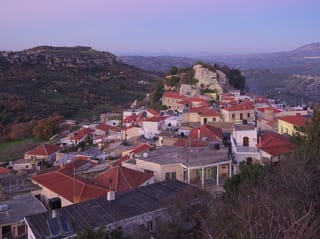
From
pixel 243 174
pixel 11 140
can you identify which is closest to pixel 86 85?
pixel 11 140

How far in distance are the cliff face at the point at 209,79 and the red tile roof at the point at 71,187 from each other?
34.5 meters

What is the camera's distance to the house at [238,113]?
36656 mm

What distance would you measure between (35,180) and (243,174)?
10888mm

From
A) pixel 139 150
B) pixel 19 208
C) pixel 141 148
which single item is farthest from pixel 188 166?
pixel 19 208

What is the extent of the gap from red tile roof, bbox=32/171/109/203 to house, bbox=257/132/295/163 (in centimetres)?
913

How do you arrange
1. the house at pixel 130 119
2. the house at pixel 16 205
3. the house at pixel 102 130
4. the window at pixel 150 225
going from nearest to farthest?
the window at pixel 150 225
the house at pixel 16 205
the house at pixel 102 130
the house at pixel 130 119

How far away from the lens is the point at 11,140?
167 feet

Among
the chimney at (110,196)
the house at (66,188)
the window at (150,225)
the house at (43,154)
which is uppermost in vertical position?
the chimney at (110,196)

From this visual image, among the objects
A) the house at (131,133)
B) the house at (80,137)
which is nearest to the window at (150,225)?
the house at (131,133)

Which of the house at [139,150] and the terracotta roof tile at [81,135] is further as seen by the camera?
the terracotta roof tile at [81,135]

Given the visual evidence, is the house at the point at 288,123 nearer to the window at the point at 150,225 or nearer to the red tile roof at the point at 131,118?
the red tile roof at the point at 131,118

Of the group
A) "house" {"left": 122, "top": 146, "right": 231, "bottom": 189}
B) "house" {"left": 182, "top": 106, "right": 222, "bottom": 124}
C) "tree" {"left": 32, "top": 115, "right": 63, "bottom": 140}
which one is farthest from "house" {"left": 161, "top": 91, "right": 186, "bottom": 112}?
"house" {"left": 122, "top": 146, "right": 231, "bottom": 189}

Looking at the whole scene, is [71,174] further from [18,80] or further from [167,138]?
[18,80]

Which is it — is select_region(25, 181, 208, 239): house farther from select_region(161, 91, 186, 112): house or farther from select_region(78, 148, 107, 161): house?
select_region(161, 91, 186, 112): house
